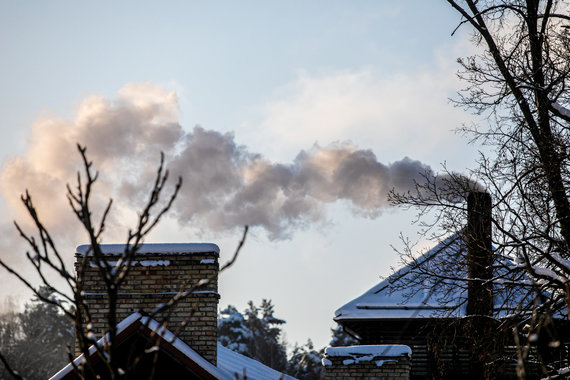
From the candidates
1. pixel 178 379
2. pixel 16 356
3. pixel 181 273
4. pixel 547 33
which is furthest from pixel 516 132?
pixel 16 356

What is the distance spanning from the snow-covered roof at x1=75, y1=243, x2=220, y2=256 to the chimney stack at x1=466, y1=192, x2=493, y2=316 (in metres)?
3.63

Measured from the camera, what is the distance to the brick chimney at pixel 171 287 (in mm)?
10094

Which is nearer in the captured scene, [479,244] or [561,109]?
[561,109]

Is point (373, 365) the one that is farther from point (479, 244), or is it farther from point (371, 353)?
point (479, 244)

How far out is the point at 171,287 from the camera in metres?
10.2

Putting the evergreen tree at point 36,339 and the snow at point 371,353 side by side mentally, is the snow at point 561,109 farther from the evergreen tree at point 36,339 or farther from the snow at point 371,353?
the evergreen tree at point 36,339

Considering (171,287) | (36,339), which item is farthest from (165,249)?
(36,339)

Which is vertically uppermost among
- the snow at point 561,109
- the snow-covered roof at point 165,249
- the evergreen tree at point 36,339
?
the evergreen tree at point 36,339

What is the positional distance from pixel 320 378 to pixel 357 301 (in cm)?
2838

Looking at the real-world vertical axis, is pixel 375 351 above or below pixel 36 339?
below

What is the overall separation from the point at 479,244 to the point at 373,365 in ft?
7.91

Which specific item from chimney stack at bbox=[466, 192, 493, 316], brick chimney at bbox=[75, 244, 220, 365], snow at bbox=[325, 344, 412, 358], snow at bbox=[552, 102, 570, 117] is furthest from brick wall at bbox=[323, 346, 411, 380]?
snow at bbox=[552, 102, 570, 117]

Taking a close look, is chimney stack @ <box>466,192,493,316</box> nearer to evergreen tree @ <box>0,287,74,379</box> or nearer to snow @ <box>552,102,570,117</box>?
snow @ <box>552,102,570,117</box>

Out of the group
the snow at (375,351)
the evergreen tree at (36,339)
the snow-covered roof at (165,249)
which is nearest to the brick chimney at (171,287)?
the snow-covered roof at (165,249)
